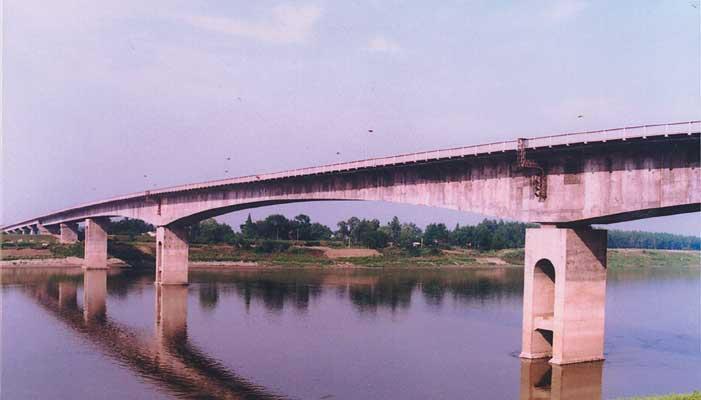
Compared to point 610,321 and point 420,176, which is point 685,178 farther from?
point 610,321

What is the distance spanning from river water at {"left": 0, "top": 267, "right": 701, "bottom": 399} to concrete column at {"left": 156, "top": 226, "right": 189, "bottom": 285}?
10.3 feet

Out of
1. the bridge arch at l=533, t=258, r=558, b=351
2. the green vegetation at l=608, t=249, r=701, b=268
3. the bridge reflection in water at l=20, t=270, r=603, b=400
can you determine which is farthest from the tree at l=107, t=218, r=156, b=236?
the bridge arch at l=533, t=258, r=558, b=351

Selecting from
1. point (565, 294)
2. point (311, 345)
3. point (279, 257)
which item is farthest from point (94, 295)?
point (279, 257)

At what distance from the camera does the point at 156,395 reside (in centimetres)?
2895

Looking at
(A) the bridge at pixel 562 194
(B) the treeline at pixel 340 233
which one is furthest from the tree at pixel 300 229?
(A) the bridge at pixel 562 194

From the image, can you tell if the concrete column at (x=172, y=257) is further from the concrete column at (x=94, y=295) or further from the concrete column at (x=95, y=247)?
the concrete column at (x=95, y=247)

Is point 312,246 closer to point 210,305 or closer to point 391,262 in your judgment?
point 391,262

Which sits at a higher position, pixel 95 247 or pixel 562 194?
pixel 562 194

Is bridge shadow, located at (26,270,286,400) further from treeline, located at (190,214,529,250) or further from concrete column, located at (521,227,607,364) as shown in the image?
treeline, located at (190,214,529,250)

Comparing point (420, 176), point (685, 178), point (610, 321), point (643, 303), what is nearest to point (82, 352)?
point (420, 176)

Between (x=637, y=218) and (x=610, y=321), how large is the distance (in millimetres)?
18641

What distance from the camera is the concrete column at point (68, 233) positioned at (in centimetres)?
12585

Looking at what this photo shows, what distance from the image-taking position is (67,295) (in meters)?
66.9

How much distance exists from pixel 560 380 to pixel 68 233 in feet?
366
